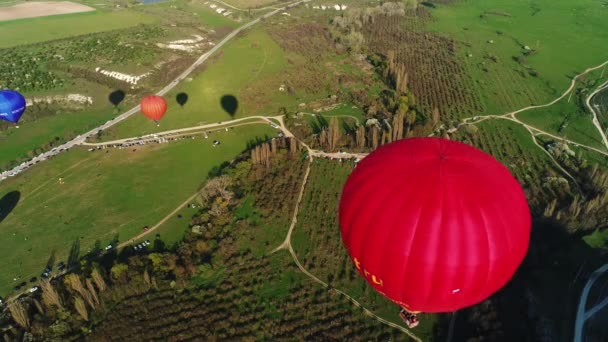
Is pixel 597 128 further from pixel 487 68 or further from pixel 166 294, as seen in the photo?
pixel 166 294

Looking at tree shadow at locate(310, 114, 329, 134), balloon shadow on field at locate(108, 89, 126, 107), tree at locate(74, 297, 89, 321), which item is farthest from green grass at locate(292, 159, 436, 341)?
balloon shadow on field at locate(108, 89, 126, 107)

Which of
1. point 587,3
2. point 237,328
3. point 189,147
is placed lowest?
point 237,328

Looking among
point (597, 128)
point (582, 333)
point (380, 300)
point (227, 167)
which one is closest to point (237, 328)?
point (380, 300)

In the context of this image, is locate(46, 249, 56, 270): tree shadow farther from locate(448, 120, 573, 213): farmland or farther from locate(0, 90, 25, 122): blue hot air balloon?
locate(448, 120, 573, 213): farmland

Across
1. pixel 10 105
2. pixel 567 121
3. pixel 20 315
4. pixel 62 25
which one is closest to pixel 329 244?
pixel 20 315

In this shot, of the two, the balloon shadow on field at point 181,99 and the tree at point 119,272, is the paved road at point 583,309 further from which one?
the balloon shadow on field at point 181,99

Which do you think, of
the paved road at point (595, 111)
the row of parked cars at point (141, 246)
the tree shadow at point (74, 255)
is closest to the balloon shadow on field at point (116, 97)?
the tree shadow at point (74, 255)

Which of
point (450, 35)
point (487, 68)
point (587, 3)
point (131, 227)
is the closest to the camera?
point (131, 227)
